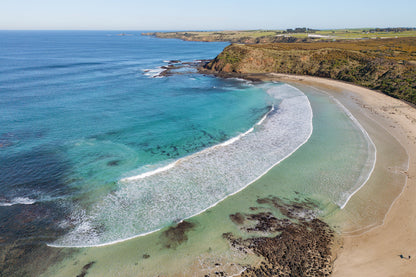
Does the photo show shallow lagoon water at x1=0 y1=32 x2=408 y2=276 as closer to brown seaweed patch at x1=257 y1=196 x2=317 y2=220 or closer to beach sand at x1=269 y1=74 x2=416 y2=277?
brown seaweed patch at x1=257 y1=196 x2=317 y2=220

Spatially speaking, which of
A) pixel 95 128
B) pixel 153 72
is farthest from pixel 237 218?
pixel 153 72

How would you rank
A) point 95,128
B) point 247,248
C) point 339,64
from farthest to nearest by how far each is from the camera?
point 339,64 < point 95,128 < point 247,248

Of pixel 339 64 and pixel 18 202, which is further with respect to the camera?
pixel 339 64

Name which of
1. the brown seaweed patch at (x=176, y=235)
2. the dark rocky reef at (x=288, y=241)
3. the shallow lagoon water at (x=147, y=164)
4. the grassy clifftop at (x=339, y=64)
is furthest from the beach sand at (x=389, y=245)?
the grassy clifftop at (x=339, y=64)

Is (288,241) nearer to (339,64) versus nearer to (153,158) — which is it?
(153,158)

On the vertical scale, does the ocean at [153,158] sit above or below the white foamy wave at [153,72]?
below

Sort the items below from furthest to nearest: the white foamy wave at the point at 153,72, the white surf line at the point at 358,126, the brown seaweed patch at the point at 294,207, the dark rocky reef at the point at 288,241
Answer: the white foamy wave at the point at 153,72 < the white surf line at the point at 358,126 < the brown seaweed patch at the point at 294,207 < the dark rocky reef at the point at 288,241

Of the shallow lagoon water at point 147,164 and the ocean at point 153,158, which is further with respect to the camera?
the ocean at point 153,158

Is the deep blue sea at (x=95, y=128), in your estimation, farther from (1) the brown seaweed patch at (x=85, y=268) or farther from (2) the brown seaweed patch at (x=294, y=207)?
(2) the brown seaweed patch at (x=294, y=207)
